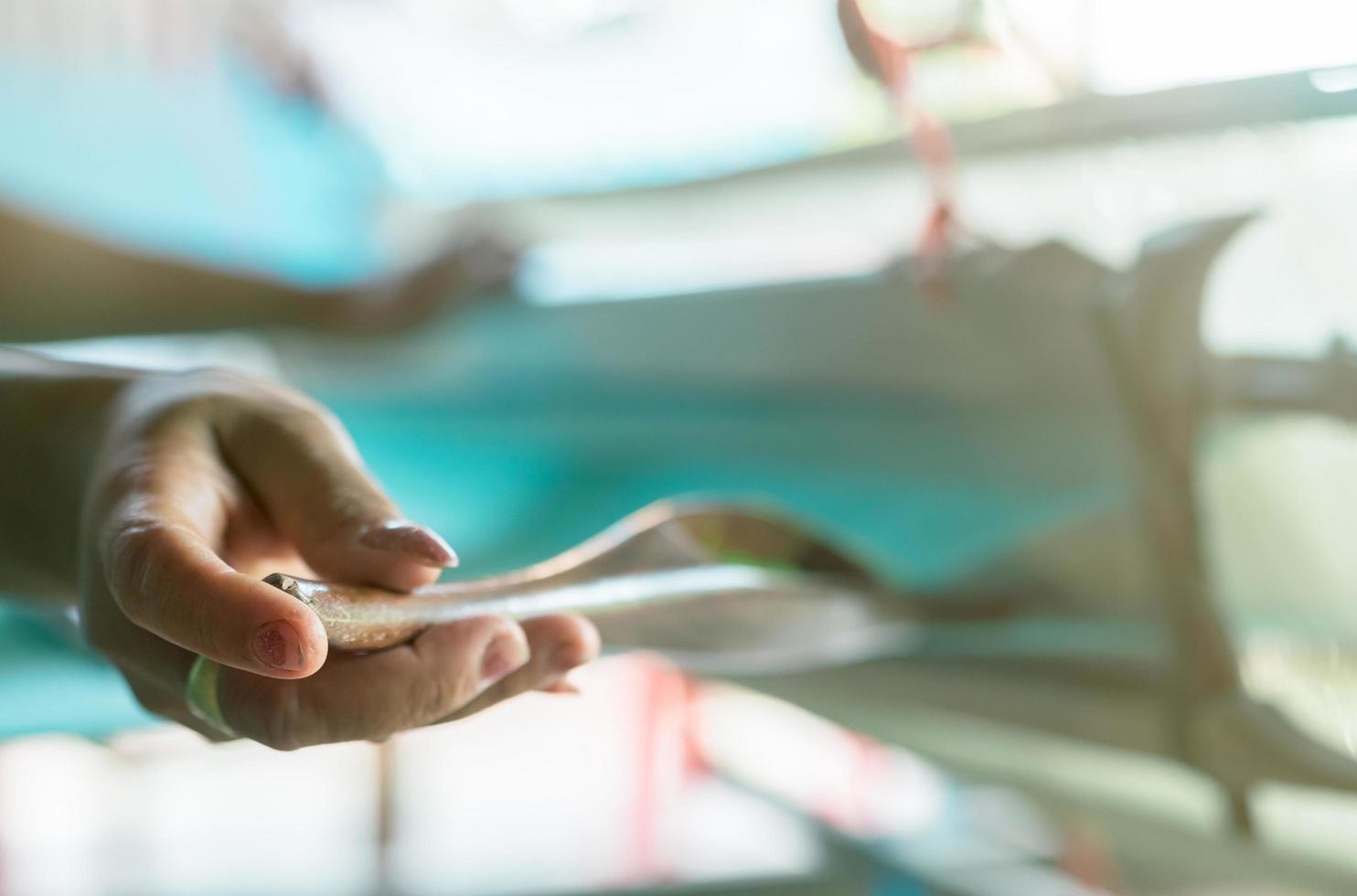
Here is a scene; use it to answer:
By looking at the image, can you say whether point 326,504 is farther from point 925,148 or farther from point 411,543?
point 925,148

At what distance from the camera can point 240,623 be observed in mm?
147

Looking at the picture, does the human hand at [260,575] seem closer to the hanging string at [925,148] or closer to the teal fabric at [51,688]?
the teal fabric at [51,688]

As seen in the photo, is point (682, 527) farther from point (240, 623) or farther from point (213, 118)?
point (213, 118)

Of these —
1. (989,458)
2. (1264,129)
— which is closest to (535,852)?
(989,458)

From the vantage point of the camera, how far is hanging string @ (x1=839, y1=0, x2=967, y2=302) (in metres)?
0.37

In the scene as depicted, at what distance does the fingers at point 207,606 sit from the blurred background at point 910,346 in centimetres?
8

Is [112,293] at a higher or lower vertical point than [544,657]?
higher

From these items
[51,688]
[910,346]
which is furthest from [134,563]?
[910,346]

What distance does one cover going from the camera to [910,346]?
40 centimetres

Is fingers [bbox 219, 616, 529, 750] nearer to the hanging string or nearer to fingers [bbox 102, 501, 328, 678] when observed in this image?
fingers [bbox 102, 501, 328, 678]

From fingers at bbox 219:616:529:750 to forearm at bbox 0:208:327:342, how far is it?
13.1 inches

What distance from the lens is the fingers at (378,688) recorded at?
17cm

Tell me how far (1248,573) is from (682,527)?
0.56 feet

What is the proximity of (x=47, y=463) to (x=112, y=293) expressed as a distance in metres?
0.36
